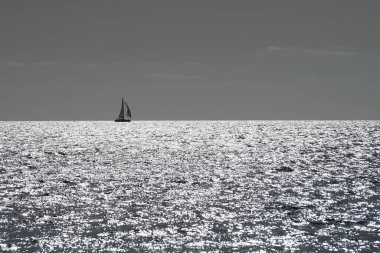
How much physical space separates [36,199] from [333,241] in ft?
94.5

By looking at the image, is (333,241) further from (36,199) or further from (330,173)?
(330,173)

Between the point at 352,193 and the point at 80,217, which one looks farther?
the point at 352,193

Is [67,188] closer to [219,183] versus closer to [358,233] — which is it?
[219,183]

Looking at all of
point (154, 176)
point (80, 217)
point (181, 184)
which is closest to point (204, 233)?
point (80, 217)

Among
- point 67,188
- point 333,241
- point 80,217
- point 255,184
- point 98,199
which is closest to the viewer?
point 333,241

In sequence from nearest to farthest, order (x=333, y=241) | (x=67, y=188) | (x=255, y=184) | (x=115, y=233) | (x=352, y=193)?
(x=333, y=241), (x=115, y=233), (x=352, y=193), (x=67, y=188), (x=255, y=184)

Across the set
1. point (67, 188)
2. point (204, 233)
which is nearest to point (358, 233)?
point (204, 233)

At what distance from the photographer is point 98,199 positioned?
151 ft

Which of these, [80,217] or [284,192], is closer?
[80,217]

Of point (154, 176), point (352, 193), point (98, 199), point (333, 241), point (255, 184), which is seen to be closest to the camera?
point (333, 241)

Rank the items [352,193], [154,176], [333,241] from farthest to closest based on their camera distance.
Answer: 1. [154,176]
2. [352,193]
3. [333,241]

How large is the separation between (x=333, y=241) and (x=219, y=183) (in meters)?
28.4

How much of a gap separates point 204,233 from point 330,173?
40.2 meters

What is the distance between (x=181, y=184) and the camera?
190 feet
